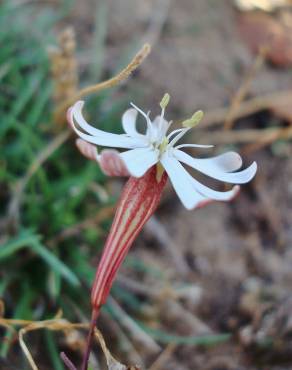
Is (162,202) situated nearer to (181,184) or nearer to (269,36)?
(269,36)

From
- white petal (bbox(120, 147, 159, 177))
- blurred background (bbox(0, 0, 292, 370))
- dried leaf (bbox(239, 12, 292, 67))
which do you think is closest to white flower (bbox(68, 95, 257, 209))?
white petal (bbox(120, 147, 159, 177))

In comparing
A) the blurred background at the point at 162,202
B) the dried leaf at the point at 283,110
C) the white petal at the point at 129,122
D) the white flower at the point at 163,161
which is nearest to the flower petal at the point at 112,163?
the white flower at the point at 163,161

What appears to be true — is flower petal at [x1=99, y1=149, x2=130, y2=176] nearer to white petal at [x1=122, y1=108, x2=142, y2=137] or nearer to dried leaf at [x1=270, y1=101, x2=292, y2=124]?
white petal at [x1=122, y1=108, x2=142, y2=137]

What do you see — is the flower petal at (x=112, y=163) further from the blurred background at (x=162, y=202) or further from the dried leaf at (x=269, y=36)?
the dried leaf at (x=269, y=36)

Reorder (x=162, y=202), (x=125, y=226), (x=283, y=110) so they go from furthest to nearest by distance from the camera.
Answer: (x=283, y=110)
(x=162, y=202)
(x=125, y=226)

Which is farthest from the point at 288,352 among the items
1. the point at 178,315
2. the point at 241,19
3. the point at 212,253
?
the point at 241,19

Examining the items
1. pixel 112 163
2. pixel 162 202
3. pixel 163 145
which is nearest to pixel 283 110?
pixel 162 202

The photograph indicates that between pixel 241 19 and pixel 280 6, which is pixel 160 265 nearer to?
pixel 241 19
